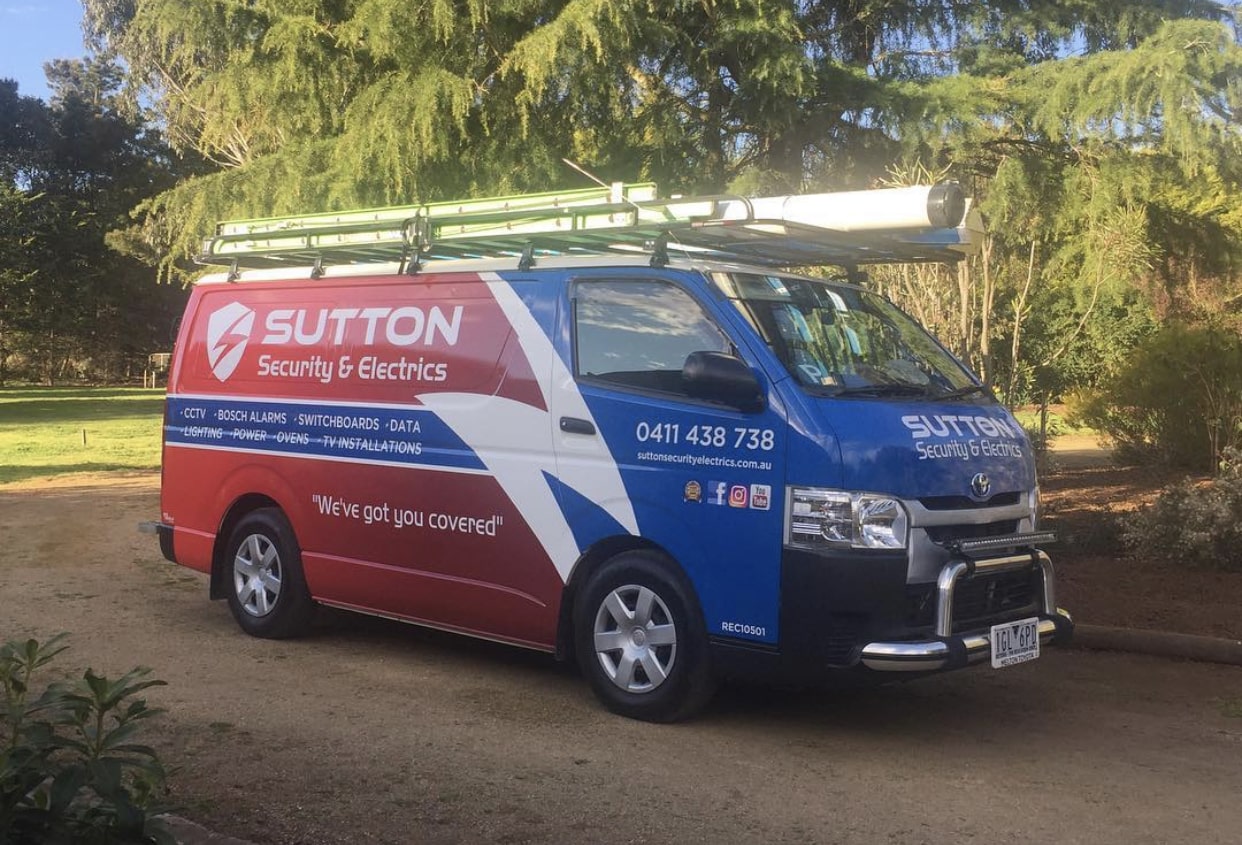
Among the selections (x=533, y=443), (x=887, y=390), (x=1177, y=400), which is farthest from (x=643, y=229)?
(x=1177, y=400)

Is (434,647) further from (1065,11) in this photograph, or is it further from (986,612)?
(1065,11)

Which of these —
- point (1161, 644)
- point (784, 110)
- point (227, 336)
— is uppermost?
point (784, 110)

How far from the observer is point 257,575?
786cm

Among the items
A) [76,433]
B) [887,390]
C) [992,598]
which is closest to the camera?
[992,598]

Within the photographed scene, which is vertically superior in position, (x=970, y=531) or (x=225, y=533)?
(x=970, y=531)

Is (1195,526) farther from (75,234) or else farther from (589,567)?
(75,234)

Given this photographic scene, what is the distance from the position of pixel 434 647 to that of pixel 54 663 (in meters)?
2.19

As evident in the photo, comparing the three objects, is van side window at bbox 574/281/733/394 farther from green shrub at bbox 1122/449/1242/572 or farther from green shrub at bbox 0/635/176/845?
green shrub at bbox 1122/449/1242/572

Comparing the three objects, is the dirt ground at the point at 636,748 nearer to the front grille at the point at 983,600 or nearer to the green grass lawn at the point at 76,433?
the front grille at the point at 983,600

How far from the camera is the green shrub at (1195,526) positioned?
8.91 meters

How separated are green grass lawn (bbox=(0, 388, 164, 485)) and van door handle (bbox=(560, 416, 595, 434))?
13.3 metres

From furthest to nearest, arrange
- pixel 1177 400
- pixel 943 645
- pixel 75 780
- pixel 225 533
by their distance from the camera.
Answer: pixel 1177 400 < pixel 225 533 < pixel 943 645 < pixel 75 780

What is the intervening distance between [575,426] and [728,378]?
0.98 m

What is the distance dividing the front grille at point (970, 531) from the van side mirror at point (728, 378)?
96cm
